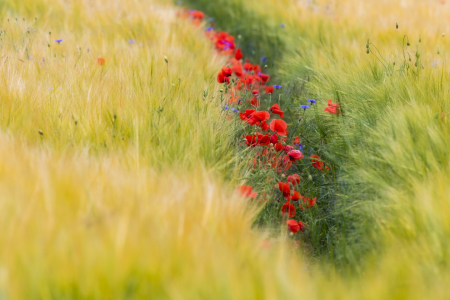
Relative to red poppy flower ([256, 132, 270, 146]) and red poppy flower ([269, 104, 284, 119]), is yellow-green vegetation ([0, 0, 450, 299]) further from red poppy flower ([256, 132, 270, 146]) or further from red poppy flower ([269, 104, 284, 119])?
red poppy flower ([269, 104, 284, 119])

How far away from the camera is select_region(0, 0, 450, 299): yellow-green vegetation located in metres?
0.92

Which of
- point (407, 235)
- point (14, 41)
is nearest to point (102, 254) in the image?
point (407, 235)

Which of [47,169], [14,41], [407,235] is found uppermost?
[407,235]

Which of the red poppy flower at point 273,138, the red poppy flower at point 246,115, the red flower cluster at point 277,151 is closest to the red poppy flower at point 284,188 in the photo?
the red flower cluster at point 277,151

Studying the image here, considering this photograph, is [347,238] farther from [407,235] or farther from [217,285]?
[217,285]

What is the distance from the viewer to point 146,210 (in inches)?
43.1

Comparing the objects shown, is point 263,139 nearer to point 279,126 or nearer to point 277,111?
point 279,126

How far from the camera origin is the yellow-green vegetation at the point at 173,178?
0.92 metres

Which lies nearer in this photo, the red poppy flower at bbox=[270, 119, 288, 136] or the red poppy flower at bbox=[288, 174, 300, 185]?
the red poppy flower at bbox=[288, 174, 300, 185]

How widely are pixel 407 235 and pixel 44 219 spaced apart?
964mm

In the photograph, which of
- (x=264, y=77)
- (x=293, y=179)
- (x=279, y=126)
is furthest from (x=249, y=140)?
(x=264, y=77)

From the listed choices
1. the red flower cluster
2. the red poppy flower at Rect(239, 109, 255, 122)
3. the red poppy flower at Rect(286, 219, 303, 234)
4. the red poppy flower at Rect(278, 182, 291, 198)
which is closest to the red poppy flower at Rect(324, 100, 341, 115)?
the red flower cluster

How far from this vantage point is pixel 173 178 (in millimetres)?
1319

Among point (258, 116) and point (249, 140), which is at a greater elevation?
point (258, 116)
